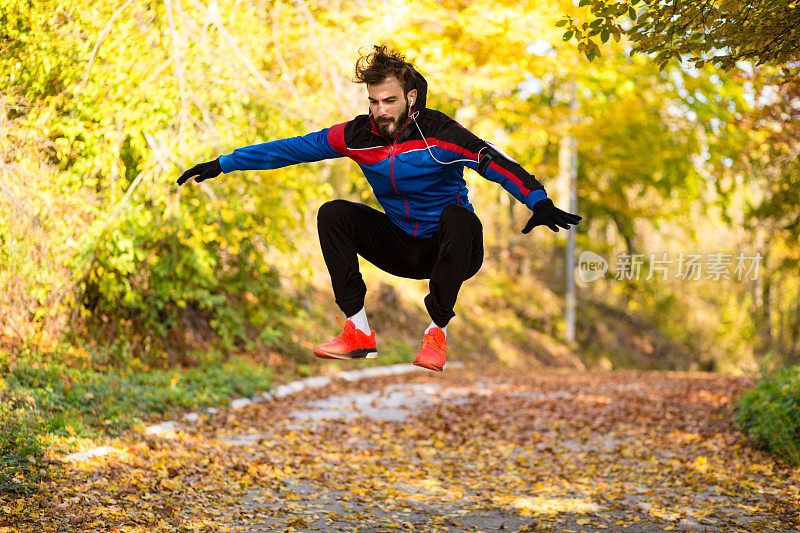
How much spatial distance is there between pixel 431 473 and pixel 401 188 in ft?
13.3

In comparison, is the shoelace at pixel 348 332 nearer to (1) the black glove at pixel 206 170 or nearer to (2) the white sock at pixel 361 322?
(2) the white sock at pixel 361 322

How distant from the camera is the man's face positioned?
4.29m

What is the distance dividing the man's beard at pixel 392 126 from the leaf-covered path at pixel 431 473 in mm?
2910

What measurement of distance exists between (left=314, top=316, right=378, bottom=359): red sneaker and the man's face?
1172 mm

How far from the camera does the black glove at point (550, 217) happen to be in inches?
148

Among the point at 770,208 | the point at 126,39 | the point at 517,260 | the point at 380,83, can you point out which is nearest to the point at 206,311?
the point at 126,39

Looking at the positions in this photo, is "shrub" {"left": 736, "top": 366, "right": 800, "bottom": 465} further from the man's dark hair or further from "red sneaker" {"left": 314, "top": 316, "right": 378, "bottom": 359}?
the man's dark hair

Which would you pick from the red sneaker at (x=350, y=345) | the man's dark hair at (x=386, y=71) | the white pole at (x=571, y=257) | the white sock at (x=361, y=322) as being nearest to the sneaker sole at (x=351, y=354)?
the red sneaker at (x=350, y=345)

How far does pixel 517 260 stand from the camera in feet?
83.8

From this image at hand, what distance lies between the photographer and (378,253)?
15.4 feet

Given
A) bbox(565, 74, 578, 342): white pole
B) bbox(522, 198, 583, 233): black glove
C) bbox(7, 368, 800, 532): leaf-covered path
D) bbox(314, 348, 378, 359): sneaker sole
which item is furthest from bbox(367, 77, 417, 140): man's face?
bbox(565, 74, 578, 342): white pole

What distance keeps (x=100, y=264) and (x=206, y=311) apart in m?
2.62

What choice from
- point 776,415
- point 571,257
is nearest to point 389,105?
point 776,415

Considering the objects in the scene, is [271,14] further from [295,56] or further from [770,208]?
[770,208]
